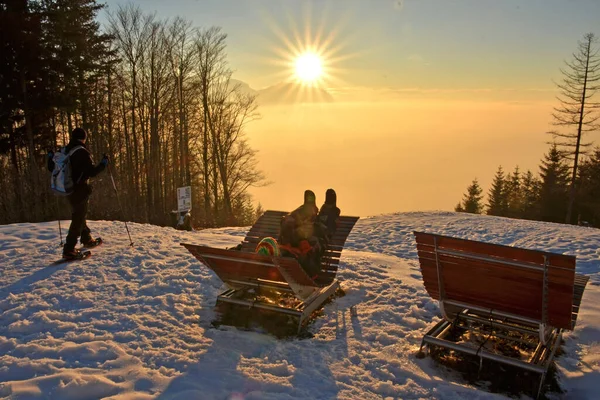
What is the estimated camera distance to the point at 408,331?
536 centimetres

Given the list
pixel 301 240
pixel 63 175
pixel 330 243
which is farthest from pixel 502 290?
pixel 63 175

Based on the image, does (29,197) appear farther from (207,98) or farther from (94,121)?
(207,98)

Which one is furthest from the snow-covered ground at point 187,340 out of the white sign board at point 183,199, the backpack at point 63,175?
the white sign board at point 183,199

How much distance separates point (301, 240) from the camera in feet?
19.5

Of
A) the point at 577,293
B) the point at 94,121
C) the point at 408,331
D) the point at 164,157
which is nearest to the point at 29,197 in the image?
the point at 94,121

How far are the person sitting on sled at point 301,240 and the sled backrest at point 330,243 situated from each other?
196 millimetres

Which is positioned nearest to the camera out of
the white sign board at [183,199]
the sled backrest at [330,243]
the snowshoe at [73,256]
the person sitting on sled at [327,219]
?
the sled backrest at [330,243]

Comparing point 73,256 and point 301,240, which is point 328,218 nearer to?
point 301,240

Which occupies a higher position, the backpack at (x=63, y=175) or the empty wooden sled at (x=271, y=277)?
the backpack at (x=63, y=175)

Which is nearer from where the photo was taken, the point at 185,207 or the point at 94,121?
the point at 185,207

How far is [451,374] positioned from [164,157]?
31.1 meters

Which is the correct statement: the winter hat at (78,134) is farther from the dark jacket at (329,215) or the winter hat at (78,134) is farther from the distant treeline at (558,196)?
the distant treeline at (558,196)

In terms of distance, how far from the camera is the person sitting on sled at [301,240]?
19.4ft

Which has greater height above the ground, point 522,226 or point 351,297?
point 522,226
